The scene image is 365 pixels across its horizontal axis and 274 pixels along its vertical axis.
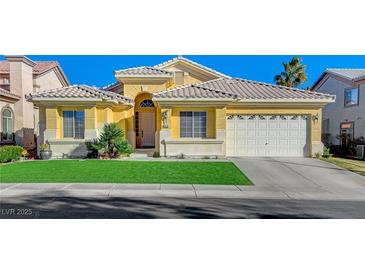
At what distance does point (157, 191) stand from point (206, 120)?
7.72 m

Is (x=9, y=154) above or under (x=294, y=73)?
under

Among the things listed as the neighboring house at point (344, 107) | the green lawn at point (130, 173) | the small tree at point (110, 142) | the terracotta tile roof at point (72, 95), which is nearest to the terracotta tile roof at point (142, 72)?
the terracotta tile roof at point (72, 95)

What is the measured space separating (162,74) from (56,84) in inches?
532

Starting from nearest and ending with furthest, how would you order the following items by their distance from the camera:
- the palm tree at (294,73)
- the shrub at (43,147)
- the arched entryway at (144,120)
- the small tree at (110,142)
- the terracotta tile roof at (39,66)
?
the small tree at (110,142) < the shrub at (43,147) < the arched entryway at (144,120) < the terracotta tile roof at (39,66) < the palm tree at (294,73)

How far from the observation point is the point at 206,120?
14.8 meters

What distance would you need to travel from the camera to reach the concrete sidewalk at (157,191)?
755 centimetres

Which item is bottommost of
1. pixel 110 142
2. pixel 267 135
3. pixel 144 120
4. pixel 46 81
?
pixel 110 142

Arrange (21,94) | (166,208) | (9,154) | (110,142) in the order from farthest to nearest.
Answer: (21,94) → (110,142) → (9,154) → (166,208)

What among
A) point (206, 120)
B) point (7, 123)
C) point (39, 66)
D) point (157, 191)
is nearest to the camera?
point (157, 191)

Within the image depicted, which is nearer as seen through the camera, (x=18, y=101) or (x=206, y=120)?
(x=206, y=120)

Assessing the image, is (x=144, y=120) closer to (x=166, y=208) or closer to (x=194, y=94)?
(x=194, y=94)

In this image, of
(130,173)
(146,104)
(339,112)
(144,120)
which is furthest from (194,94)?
(339,112)

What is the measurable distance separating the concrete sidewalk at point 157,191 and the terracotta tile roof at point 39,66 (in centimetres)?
1616

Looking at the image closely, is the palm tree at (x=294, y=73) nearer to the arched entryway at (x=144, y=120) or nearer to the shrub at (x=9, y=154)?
the arched entryway at (x=144, y=120)
